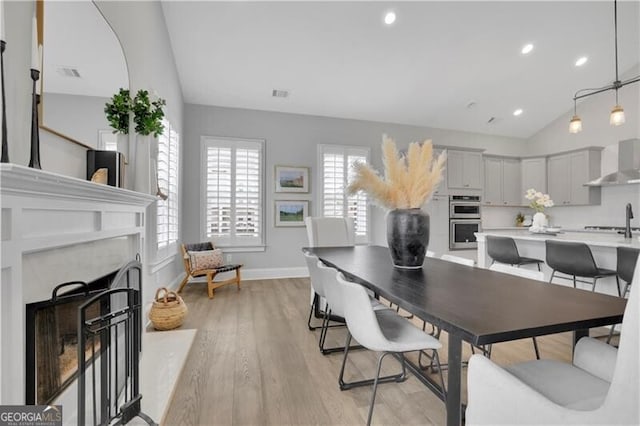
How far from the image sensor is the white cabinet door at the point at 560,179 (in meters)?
5.98

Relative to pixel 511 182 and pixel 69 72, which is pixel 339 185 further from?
pixel 69 72

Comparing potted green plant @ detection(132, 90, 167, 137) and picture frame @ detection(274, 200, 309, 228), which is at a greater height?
potted green plant @ detection(132, 90, 167, 137)

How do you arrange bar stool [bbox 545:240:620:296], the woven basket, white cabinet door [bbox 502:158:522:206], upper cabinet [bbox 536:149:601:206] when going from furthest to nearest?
1. white cabinet door [bbox 502:158:522:206]
2. upper cabinet [bbox 536:149:601:206]
3. the woven basket
4. bar stool [bbox 545:240:620:296]

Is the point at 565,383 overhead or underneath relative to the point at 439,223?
underneath

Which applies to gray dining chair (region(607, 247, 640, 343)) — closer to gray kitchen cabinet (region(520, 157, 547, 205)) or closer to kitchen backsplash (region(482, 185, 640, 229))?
kitchen backsplash (region(482, 185, 640, 229))

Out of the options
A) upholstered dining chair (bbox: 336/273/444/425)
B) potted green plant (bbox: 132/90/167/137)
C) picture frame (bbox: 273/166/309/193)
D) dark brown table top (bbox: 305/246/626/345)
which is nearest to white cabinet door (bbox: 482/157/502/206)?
picture frame (bbox: 273/166/309/193)

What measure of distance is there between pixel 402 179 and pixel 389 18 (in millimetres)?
2792

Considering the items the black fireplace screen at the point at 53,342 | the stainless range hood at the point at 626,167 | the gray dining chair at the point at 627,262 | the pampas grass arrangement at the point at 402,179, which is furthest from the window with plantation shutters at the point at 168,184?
the stainless range hood at the point at 626,167

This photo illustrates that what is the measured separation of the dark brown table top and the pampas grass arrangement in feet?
1.52

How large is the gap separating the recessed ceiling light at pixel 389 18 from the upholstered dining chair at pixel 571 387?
3.77 meters

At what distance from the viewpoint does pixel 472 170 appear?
594cm

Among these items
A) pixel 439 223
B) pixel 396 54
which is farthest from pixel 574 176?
pixel 396 54

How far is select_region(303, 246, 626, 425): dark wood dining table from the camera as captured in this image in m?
0.96

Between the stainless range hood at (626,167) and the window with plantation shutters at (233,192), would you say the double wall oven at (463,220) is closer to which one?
the stainless range hood at (626,167)
